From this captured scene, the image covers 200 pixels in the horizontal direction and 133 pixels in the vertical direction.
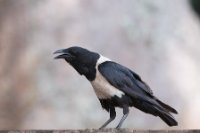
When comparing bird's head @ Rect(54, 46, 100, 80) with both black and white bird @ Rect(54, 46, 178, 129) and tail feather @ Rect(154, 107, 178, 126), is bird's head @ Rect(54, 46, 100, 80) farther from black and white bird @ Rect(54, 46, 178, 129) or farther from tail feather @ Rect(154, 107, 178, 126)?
tail feather @ Rect(154, 107, 178, 126)

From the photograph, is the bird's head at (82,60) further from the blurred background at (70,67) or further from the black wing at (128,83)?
the blurred background at (70,67)

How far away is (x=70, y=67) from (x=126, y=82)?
3.82 m

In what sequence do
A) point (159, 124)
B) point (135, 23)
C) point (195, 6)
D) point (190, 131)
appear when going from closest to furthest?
point (190, 131), point (159, 124), point (135, 23), point (195, 6)

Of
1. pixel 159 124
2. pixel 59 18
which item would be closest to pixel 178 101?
pixel 159 124

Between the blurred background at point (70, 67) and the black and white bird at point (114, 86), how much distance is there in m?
3.54

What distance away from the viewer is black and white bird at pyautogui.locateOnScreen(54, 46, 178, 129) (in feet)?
8.28

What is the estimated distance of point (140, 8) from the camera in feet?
22.8

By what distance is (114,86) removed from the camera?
2.55 m

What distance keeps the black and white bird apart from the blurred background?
354 centimetres

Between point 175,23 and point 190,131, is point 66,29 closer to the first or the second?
point 175,23

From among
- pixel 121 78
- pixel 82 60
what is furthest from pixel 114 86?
pixel 82 60

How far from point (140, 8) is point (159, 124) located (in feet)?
4.58

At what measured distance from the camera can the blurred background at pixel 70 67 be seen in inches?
246

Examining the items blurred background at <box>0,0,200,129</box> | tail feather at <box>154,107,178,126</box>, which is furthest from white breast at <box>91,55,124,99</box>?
blurred background at <box>0,0,200,129</box>
